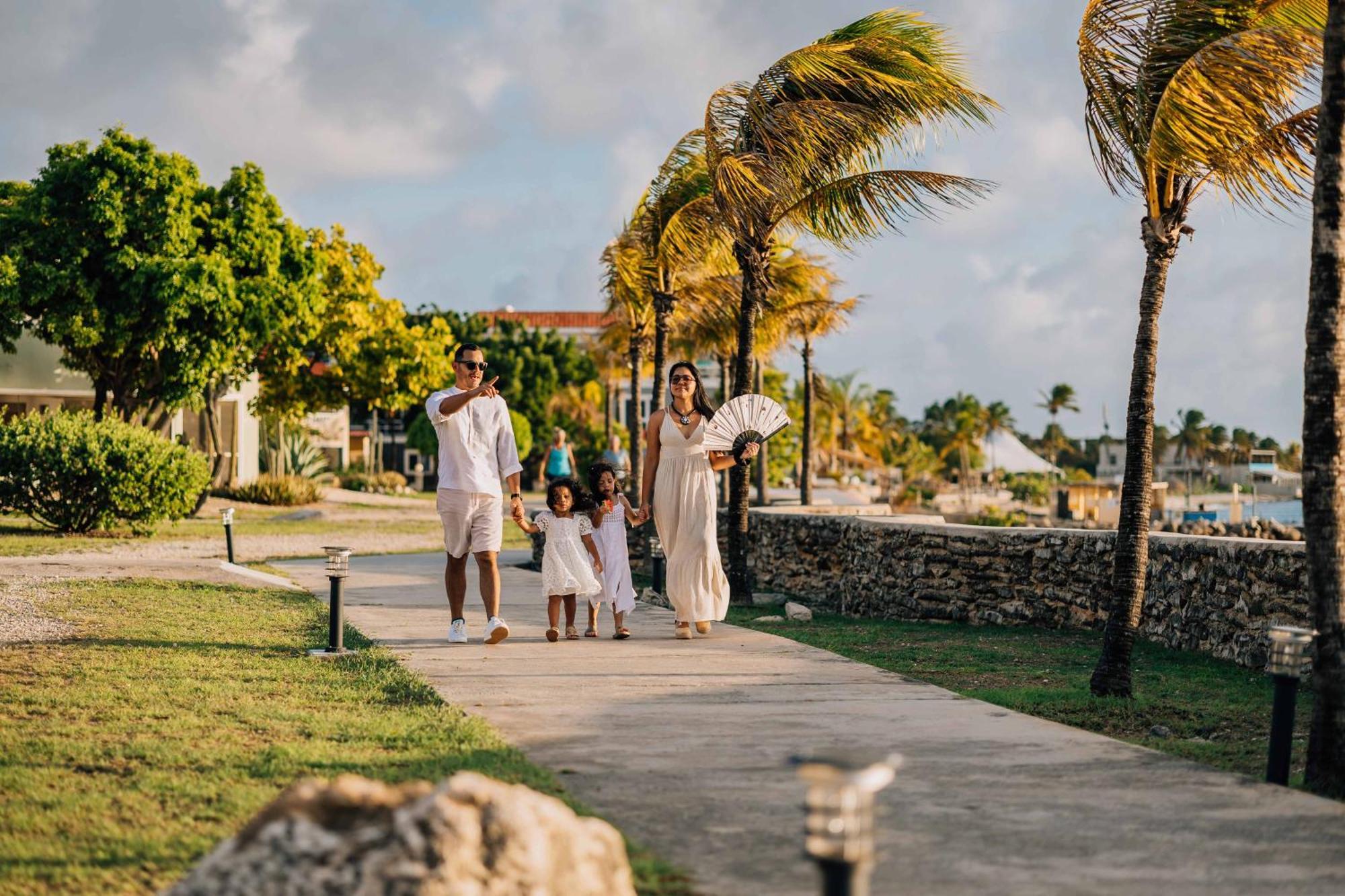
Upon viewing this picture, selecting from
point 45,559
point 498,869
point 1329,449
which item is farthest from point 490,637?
point 45,559

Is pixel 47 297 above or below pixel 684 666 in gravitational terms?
above

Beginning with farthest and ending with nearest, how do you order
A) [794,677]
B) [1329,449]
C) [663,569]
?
[663,569] < [794,677] < [1329,449]

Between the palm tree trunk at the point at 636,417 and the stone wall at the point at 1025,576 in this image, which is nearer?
the stone wall at the point at 1025,576

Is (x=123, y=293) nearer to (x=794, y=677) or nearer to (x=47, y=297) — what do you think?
(x=47, y=297)

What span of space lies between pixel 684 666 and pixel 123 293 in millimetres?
22511

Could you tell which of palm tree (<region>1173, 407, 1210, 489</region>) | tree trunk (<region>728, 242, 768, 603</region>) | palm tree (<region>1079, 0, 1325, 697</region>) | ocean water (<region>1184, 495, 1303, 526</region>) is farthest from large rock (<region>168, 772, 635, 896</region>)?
palm tree (<region>1173, 407, 1210, 489</region>)

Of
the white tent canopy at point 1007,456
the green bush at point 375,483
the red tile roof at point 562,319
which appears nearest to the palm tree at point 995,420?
the white tent canopy at point 1007,456

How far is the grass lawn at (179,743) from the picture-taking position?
169 inches

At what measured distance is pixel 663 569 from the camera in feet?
49.4

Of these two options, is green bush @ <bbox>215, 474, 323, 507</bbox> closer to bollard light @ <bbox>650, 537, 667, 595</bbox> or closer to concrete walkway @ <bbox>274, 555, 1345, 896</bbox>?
bollard light @ <bbox>650, 537, 667, 595</bbox>

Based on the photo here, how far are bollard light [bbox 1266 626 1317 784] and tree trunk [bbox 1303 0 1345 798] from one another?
24 cm

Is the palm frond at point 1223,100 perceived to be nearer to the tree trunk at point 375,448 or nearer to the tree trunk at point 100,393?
the tree trunk at point 100,393

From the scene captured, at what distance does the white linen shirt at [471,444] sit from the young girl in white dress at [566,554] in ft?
1.97

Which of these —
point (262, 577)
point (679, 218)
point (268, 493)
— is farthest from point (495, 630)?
point (268, 493)
